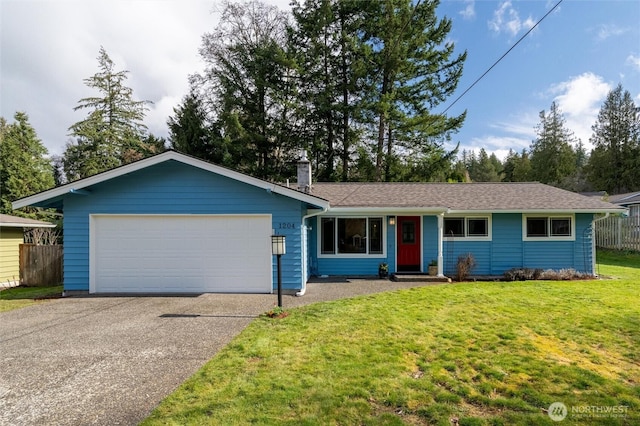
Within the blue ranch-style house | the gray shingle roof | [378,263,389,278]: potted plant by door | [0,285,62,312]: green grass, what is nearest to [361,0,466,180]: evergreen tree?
the gray shingle roof

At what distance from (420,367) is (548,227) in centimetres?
950

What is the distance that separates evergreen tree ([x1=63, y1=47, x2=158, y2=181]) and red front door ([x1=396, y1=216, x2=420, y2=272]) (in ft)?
63.9

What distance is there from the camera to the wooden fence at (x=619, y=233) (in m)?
15.4

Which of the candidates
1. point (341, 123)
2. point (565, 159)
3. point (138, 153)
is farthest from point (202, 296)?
point (565, 159)

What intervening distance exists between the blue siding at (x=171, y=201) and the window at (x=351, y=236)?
7.98 ft

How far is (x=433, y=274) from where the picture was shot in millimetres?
10406

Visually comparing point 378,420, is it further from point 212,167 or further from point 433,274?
point 433,274

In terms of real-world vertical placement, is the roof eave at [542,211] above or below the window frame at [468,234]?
above

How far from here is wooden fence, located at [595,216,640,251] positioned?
608 inches

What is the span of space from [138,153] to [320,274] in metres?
19.0

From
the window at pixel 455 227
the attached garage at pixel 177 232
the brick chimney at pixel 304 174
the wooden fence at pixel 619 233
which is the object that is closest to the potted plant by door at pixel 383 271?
the window at pixel 455 227

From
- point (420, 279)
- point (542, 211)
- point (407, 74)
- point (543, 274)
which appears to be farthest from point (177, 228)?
point (407, 74)

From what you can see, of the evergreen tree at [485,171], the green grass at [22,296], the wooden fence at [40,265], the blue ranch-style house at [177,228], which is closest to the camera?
the green grass at [22,296]

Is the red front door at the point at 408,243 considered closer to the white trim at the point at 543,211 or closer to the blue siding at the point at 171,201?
the white trim at the point at 543,211
